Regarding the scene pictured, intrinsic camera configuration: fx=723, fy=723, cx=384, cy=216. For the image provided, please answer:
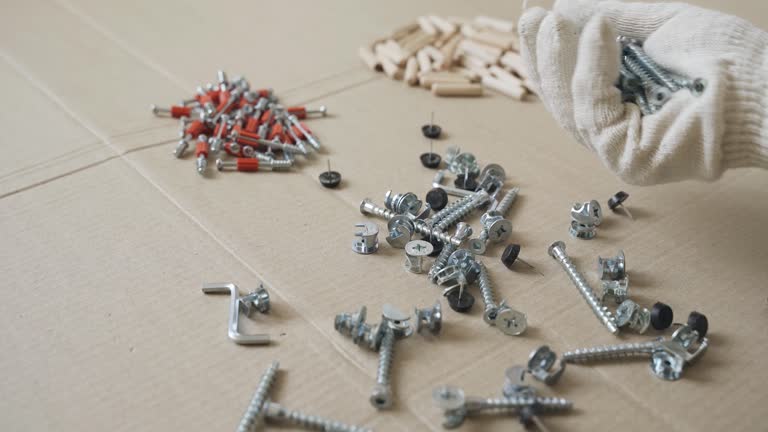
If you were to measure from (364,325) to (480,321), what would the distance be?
30 cm

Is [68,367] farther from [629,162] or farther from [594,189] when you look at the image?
[594,189]

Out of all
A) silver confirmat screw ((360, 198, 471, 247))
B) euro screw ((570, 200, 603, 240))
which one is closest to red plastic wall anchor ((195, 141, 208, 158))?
silver confirmat screw ((360, 198, 471, 247))

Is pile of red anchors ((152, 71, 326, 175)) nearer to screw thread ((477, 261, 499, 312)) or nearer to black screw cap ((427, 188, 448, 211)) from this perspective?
black screw cap ((427, 188, 448, 211))

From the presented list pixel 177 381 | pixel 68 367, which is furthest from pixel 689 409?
pixel 68 367

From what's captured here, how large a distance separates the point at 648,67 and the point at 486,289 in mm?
731

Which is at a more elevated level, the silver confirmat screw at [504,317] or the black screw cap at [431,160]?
the black screw cap at [431,160]

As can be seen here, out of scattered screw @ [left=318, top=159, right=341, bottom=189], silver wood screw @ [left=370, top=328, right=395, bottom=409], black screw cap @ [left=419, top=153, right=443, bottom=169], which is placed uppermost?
black screw cap @ [left=419, top=153, right=443, bottom=169]

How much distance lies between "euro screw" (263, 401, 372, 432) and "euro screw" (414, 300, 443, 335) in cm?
31

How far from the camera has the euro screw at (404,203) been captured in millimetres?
2068

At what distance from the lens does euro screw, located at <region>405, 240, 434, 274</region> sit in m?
1.86

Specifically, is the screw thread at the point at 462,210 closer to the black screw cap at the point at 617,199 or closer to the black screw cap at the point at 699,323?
the black screw cap at the point at 617,199

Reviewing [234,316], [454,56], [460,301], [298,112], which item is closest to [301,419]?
[234,316]

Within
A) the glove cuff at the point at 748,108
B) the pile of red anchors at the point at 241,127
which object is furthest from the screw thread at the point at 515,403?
the pile of red anchors at the point at 241,127

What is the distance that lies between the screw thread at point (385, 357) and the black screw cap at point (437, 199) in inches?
22.0
